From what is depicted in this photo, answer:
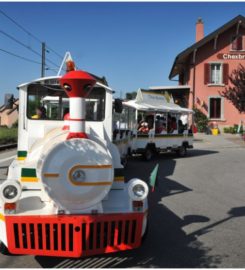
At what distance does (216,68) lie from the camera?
3378 cm

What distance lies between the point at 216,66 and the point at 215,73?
62cm

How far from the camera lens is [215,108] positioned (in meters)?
33.5

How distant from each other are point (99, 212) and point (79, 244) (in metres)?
0.44

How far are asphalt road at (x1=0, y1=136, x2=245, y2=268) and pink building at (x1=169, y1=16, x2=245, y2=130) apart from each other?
20994 mm

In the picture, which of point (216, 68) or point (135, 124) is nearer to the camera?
point (135, 124)

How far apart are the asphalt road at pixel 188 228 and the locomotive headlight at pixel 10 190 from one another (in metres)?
0.89

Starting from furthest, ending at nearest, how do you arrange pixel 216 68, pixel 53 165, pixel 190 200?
pixel 216 68, pixel 190 200, pixel 53 165

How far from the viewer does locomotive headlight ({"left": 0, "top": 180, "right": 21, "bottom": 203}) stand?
4434 mm

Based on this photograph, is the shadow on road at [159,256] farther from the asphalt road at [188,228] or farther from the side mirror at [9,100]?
the side mirror at [9,100]

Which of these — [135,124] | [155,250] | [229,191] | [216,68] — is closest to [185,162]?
[135,124]

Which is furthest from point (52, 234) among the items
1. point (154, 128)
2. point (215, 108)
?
point (215, 108)

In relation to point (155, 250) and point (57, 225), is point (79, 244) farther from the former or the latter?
point (155, 250)

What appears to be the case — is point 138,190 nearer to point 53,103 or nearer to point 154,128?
point 53,103

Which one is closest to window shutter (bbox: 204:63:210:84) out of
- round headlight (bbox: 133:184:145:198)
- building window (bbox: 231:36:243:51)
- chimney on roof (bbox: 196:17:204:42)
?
building window (bbox: 231:36:243:51)
